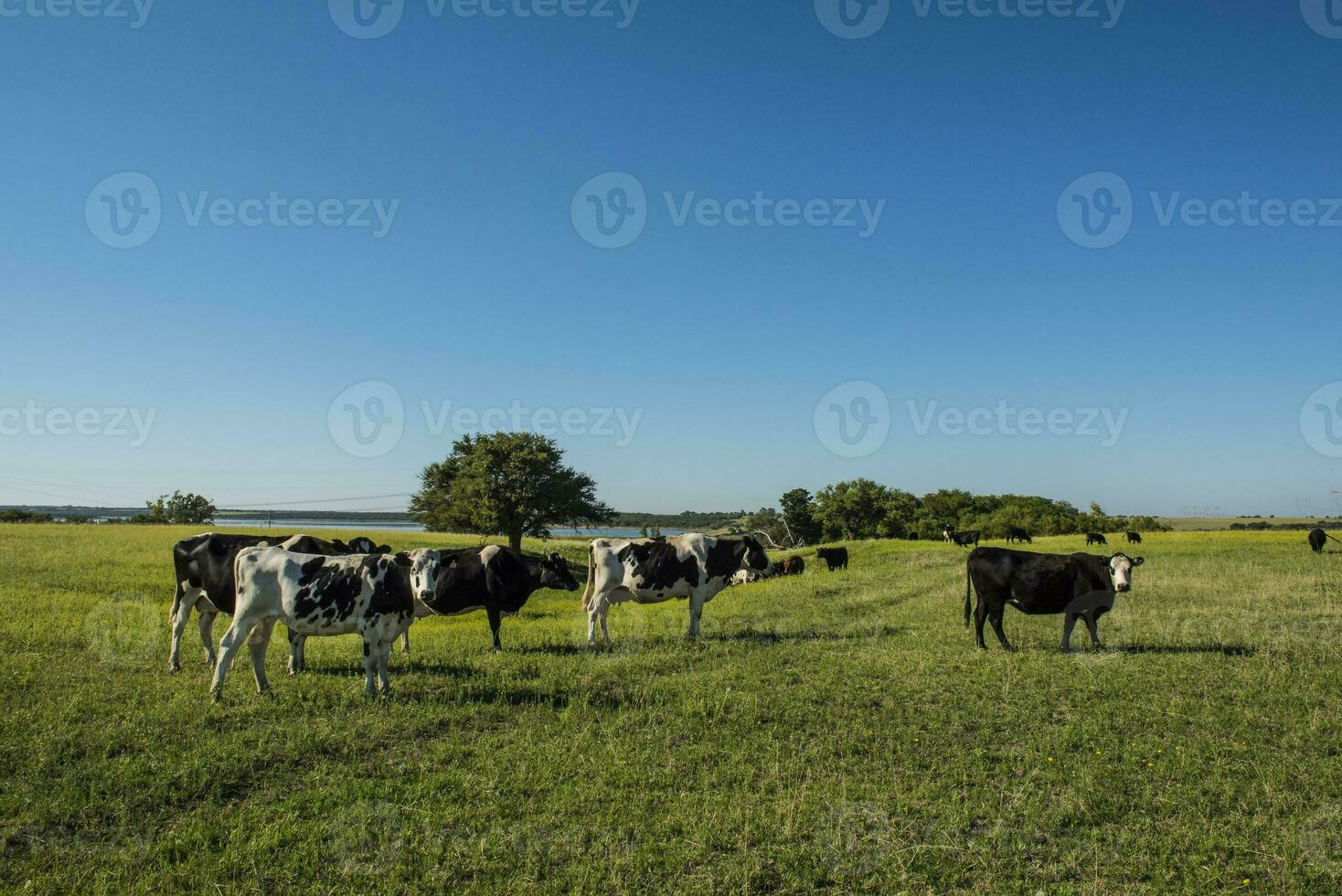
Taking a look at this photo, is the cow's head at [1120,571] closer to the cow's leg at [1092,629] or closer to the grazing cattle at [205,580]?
the cow's leg at [1092,629]

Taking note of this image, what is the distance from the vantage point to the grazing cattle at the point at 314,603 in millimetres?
10242

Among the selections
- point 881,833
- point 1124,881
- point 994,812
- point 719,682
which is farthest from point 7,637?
point 1124,881

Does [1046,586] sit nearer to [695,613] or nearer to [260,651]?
[695,613]

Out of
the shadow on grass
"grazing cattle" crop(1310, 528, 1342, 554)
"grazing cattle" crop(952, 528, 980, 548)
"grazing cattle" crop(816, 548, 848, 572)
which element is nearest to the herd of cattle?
the shadow on grass

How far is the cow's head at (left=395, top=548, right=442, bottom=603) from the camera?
1230 centimetres

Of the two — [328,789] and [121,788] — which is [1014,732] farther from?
[121,788]

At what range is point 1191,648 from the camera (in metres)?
13.5

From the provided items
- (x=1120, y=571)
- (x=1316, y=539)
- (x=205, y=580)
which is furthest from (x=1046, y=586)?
(x=1316, y=539)

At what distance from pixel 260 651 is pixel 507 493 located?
38775 mm

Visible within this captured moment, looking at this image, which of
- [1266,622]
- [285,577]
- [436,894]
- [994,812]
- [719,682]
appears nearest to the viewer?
[436,894]

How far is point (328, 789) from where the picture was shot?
6957 millimetres

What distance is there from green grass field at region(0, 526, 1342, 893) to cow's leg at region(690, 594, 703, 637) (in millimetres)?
788

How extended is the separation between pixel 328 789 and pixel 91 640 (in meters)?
10.2

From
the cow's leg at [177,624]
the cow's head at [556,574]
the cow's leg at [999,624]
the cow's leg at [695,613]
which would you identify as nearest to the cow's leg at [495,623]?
the cow's head at [556,574]
